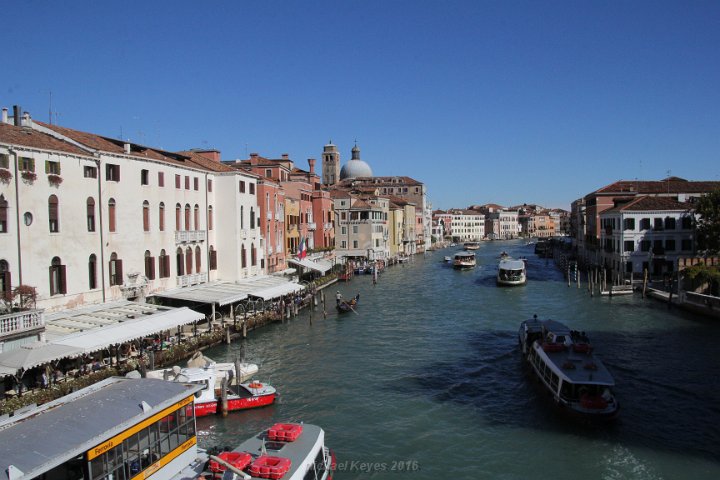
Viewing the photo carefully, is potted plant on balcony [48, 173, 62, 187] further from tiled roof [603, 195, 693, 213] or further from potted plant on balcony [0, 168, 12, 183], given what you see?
tiled roof [603, 195, 693, 213]

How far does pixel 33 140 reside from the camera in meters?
16.9

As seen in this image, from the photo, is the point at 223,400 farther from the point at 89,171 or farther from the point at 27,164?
the point at 89,171

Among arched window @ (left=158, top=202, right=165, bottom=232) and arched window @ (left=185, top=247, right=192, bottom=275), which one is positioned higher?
arched window @ (left=158, top=202, right=165, bottom=232)

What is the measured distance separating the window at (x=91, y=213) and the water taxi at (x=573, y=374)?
14.1 m

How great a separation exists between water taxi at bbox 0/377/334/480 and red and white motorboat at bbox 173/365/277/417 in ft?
13.8

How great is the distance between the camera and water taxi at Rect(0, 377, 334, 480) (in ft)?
22.1

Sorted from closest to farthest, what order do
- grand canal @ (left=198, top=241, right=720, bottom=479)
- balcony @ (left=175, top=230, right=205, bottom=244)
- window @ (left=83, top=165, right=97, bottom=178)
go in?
grand canal @ (left=198, top=241, right=720, bottom=479), window @ (left=83, top=165, right=97, bottom=178), balcony @ (left=175, top=230, right=205, bottom=244)

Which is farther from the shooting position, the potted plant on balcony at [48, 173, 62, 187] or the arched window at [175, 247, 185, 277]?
the arched window at [175, 247, 185, 277]

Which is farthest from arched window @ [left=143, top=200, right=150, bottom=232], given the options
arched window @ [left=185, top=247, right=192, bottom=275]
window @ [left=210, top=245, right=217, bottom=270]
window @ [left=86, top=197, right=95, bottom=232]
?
window @ [left=210, top=245, right=217, bottom=270]

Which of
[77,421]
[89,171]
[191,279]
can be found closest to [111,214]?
[89,171]

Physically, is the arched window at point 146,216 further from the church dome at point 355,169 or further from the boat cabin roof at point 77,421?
the church dome at point 355,169

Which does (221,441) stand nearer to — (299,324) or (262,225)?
(299,324)

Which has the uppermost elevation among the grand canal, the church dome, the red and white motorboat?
the church dome

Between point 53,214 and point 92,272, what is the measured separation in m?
2.38
